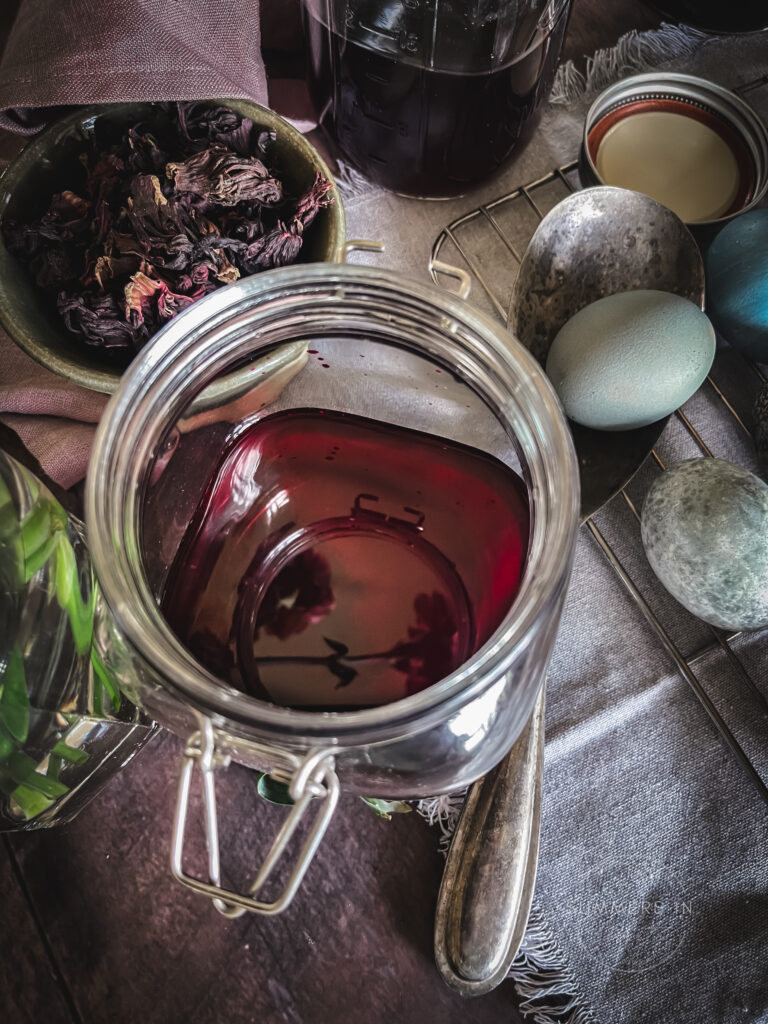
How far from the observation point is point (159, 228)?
49 centimetres

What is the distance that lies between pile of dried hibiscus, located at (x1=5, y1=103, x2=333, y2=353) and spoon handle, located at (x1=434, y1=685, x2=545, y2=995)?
0.31m

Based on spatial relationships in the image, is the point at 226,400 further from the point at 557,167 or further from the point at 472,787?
the point at 557,167

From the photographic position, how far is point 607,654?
52 cm

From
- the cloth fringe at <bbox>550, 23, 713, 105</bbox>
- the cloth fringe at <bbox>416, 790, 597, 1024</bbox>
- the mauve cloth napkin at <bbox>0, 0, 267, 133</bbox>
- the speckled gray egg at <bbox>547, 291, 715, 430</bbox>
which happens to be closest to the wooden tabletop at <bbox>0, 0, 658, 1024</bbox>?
the cloth fringe at <bbox>416, 790, 597, 1024</bbox>

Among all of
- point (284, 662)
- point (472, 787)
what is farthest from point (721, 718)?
point (284, 662)

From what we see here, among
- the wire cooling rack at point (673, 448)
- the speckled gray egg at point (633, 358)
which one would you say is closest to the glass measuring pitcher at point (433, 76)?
the wire cooling rack at point (673, 448)

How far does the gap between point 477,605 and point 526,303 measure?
0.23 metres

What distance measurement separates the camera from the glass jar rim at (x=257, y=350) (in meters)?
0.29

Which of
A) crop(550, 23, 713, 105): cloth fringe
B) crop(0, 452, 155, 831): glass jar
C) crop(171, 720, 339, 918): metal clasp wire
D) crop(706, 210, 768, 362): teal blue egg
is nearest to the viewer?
crop(171, 720, 339, 918): metal clasp wire

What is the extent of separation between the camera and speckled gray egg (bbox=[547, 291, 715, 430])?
1.51 ft

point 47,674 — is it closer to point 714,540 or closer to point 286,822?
point 286,822

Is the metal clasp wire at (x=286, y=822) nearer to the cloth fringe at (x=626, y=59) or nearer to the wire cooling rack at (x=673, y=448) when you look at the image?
the wire cooling rack at (x=673, y=448)

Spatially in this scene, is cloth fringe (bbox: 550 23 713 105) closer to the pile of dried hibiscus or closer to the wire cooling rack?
the wire cooling rack

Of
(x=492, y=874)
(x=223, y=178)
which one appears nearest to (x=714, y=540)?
(x=492, y=874)
